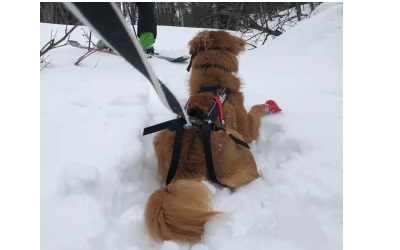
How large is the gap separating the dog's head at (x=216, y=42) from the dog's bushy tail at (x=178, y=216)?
3.80 feet

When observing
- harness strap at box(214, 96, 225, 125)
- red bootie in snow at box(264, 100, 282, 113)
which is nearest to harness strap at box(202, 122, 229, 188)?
harness strap at box(214, 96, 225, 125)

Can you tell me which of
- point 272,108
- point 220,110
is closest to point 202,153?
point 220,110

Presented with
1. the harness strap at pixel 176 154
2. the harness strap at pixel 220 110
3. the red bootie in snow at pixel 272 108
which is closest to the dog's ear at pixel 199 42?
the harness strap at pixel 220 110

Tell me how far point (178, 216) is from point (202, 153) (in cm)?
43

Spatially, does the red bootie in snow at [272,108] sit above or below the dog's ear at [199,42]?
below

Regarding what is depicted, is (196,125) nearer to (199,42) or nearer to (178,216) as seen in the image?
(178,216)

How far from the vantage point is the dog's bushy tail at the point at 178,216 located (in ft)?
4.19

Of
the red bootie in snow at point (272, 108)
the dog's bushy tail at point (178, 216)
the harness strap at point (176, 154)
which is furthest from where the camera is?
the red bootie in snow at point (272, 108)

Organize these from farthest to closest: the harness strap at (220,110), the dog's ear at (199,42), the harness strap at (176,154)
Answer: the dog's ear at (199,42), the harness strap at (220,110), the harness strap at (176,154)

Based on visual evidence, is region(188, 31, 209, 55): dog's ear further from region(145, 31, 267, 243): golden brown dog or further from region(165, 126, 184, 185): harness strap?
region(165, 126, 184, 185): harness strap

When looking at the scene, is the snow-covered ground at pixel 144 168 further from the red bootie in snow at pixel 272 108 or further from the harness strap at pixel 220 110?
the harness strap at pixel 220 110

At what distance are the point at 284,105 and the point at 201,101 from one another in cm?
101

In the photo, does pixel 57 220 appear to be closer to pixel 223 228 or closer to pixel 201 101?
pixel 223 228

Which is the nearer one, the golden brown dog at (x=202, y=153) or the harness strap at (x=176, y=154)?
the golden brown dog at (x=202, y=153)
